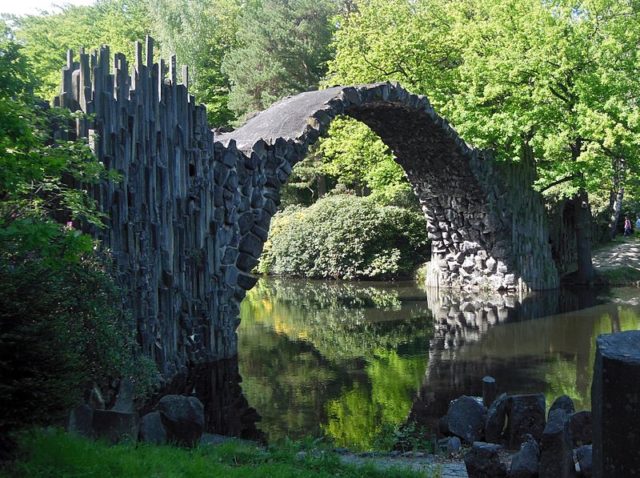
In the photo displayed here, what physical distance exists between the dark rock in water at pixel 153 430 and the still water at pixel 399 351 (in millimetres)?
1742

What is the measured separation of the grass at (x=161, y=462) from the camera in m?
4.87

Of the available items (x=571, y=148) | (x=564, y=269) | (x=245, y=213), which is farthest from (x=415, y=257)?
(x=245, y=213)

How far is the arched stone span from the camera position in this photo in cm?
1722

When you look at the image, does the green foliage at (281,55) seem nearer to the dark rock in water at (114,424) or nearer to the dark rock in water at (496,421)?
the dark rock in water at (496,421)

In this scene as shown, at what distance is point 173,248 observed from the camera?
1041 cm

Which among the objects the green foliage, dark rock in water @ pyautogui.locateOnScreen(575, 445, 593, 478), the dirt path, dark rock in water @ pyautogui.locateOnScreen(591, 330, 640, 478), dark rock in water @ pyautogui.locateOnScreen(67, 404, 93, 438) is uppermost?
the green foliage

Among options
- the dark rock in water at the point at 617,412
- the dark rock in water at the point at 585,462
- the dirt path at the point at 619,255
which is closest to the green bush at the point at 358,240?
the dirt path at the point at 619,255

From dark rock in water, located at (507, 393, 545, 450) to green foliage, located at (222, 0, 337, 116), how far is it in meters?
27.1

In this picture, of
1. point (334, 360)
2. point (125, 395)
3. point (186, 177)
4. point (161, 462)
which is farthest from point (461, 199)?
point (161, 462)

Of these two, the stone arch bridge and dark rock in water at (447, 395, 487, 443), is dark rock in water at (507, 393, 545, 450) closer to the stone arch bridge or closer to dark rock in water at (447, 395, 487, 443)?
dark rock in water at (447, 395, 487, 443)

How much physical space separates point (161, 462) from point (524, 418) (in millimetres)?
3690

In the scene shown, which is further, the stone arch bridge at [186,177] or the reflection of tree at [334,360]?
the stone arch bridge at [186,177]

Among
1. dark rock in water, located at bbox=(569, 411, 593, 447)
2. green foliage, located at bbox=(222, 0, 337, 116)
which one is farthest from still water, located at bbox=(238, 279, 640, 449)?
green foliage, located at bbox=(222, 0, 337, 116)

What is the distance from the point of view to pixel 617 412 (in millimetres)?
3408
